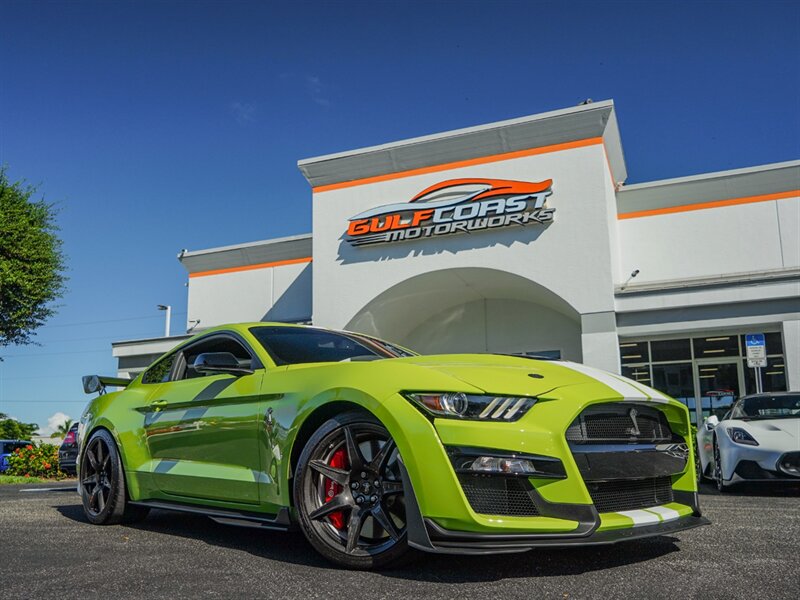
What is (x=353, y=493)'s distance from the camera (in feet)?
11.5

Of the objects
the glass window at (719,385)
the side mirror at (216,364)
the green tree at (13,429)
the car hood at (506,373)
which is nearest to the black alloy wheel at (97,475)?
the side mirror at (216,364)

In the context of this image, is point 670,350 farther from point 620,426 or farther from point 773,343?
point 620,426

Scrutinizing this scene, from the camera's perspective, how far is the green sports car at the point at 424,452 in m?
3.13

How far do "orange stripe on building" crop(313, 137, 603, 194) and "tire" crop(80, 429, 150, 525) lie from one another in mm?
13549

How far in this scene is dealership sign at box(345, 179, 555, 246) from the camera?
1700cm

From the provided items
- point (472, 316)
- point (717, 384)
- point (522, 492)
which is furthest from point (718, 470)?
point (472, 316)

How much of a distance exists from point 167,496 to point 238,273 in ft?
63.7

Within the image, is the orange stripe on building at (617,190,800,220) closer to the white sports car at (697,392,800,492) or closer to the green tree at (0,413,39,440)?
the white sports car at (697,392,800,492)

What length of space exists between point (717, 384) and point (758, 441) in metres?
10.1

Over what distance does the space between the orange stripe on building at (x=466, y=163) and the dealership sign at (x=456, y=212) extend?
1.43ft

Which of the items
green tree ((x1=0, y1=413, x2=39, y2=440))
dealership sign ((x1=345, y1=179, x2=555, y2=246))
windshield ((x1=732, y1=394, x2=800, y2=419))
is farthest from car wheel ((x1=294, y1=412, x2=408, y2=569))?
green tree ((x1=0, y1=413, x2=39, y2=440))

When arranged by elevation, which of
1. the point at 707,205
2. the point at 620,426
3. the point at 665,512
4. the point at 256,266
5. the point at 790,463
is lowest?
the point at 790,463

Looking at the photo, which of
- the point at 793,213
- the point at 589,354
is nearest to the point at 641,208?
the point at 793,213

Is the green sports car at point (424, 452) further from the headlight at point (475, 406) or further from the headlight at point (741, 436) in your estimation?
the headlight at point (741, 436)
